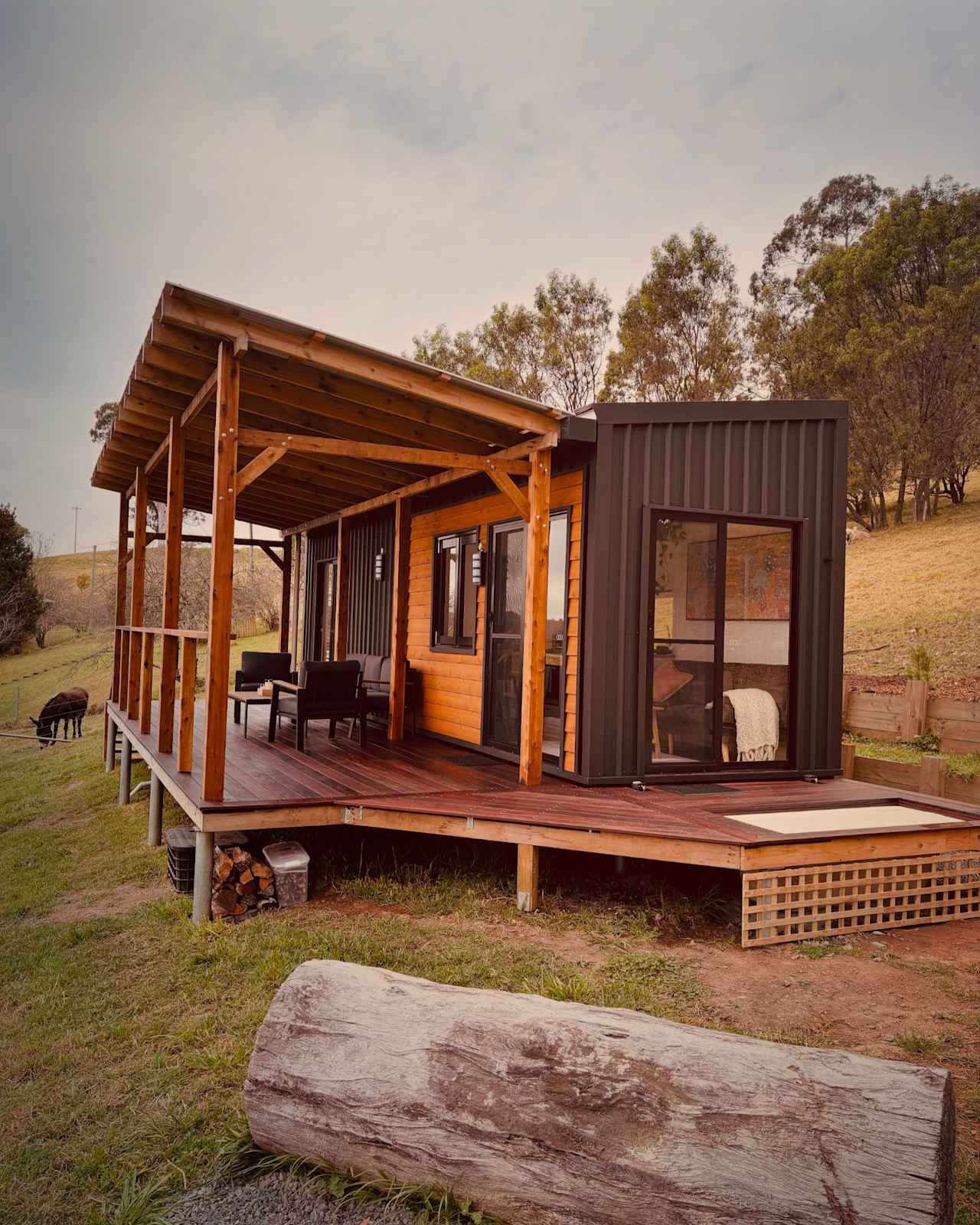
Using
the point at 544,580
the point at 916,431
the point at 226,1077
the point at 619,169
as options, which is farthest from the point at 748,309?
the point at 226,1077

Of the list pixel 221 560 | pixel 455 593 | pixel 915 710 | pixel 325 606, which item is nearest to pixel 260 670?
pixel 325 606

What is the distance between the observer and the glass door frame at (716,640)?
236 inches

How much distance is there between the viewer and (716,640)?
6.11 metres

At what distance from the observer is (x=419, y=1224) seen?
211 centimetres

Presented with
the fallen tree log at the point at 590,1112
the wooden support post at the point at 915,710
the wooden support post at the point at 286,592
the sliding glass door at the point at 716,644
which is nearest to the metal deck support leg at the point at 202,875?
the fallen tree log at the point at 590,1112

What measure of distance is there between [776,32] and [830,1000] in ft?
84.1

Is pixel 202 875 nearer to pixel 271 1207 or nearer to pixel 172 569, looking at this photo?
pixel 172 569

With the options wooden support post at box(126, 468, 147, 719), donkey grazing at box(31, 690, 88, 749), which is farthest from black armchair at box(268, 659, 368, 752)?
donkey grazing at box(31, 690, 88, 749)

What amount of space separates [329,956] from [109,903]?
213 cm

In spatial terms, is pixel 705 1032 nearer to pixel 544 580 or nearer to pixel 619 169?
pixel 544 580

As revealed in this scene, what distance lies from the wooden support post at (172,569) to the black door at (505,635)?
254 centimetres

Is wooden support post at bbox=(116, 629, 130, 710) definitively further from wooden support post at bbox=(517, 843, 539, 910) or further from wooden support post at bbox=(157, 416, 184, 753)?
wooden support post at bbox=(517, 843, 539, 910)

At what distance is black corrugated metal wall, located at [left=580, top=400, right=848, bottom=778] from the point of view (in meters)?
5.93

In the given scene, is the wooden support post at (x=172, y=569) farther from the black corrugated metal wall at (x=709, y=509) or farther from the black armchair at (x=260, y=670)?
the black armchair at (x=260, y=670)
